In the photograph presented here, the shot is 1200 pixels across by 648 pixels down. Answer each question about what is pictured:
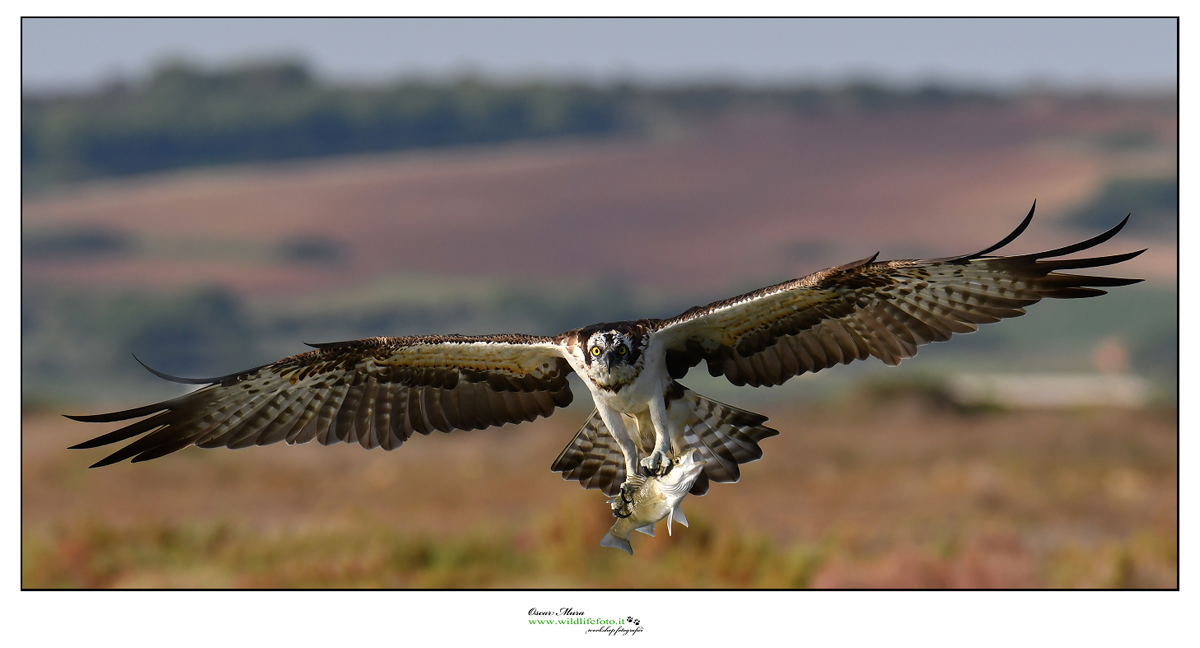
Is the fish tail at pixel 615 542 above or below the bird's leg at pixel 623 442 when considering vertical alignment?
below

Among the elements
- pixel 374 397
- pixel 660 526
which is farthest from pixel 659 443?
pixel 660 526

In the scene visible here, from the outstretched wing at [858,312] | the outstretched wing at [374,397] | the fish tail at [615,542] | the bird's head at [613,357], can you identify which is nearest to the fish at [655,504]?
the fish tail at [615,542]

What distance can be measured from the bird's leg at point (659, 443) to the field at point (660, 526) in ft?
33.2

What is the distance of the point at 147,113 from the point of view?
96625mm

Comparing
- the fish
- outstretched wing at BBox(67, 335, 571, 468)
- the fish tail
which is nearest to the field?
outstretched wing at BBox(67, 335, 571, 468)

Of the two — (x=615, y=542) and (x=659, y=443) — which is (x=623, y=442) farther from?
(x=615, y=542)

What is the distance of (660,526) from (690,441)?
11802mm

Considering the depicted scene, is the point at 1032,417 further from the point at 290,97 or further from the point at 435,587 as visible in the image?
the point at 290,97

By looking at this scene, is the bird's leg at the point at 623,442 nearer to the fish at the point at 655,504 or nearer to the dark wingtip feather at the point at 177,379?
the fish at the point at 655,504

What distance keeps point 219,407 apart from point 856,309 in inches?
152

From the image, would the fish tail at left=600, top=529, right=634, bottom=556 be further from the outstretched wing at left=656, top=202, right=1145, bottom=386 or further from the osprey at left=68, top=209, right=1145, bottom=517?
the outstretched wing at left=656, top=202, right=1145, bottom=386

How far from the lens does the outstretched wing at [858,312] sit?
6.08 m

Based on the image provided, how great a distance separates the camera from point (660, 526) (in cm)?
1822

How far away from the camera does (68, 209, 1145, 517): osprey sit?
6.04m
